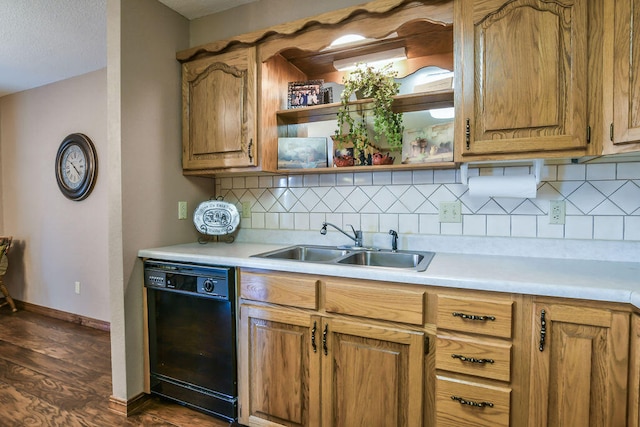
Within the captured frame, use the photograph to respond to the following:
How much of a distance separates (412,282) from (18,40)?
329cm

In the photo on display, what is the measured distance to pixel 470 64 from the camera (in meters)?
1.44

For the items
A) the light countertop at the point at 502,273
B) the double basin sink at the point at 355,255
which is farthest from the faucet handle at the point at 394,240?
the light countertop at the point at 502,273

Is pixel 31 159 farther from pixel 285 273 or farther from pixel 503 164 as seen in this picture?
pixel 503 164

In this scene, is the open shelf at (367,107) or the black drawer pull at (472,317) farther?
the open shelf at (367,107)

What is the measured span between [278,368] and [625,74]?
1.85 m

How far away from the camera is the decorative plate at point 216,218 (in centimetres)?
218

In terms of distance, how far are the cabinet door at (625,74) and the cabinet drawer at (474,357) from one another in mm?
883

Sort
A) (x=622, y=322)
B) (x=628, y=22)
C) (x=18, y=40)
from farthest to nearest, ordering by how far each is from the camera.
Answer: (x=18, y=40) → (x=628, y=22) → (x=622, y=322)

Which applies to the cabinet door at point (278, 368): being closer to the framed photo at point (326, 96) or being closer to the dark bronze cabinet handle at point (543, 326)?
the dark bronze cabinet handle at point (543, 326)

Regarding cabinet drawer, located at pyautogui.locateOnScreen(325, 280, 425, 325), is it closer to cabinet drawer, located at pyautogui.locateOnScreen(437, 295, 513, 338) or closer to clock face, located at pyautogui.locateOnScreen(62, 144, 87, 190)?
cabinet drawer, located at pyautogui.locateOnScreen(437, 295, 513, 338)

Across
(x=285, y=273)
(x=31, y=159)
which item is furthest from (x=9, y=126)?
(x=285, y=273)

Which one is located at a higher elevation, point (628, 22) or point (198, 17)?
point (198, 17)

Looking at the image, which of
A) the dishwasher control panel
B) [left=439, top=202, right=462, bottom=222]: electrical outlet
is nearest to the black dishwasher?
the dishwasher control panel

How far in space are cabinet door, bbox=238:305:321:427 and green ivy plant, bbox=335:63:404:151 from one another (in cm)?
105
